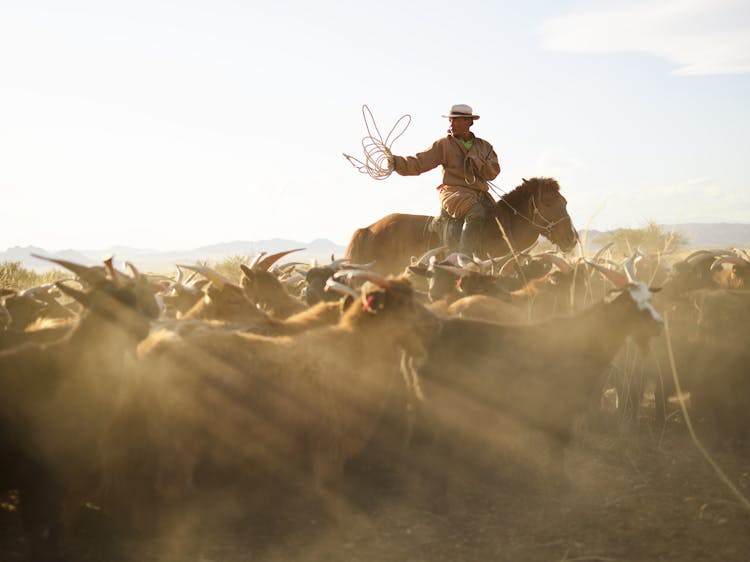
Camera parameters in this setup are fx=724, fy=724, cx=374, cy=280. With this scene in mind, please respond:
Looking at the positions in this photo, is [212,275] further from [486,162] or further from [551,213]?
→ [551,213]

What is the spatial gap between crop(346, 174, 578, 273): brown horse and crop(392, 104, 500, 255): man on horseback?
Answer: 362mm

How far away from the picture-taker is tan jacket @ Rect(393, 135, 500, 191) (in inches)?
476

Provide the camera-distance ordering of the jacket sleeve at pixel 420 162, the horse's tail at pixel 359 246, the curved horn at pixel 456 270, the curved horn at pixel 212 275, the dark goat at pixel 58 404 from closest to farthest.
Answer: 1. the dark goat at pixel 58 404
2. the curved horn at pixel 212 275
3. the curved horn at pixel 456 270
4. the jacket sleeve at pixel 420 162
5. the horse's tail at pixel 359 246

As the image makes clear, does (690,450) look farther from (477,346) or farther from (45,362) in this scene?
(45,362)

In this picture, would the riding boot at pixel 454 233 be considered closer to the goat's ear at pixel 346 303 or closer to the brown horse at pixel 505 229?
the brown horse at pixel 505 229

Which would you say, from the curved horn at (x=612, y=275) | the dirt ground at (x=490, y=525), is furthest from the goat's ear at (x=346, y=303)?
the curved horn at (x=612, y=275)

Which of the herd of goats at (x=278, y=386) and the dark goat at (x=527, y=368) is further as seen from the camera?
the dark goat at (x=527, y=368)

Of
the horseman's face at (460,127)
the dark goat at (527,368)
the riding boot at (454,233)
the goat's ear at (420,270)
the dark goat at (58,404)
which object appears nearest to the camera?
the dark goat at (58,404)

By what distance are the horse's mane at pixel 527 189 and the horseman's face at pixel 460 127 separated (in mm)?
1415

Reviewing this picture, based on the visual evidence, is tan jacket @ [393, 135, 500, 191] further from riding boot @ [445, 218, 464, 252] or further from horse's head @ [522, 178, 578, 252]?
horse's head @ [522, 178, 578, 252]

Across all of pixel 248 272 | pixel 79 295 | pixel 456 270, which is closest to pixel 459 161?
pixel 456 270

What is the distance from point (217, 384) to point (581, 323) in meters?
3.54

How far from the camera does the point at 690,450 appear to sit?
312 inches

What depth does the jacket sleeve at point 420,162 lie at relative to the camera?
11820 mm
